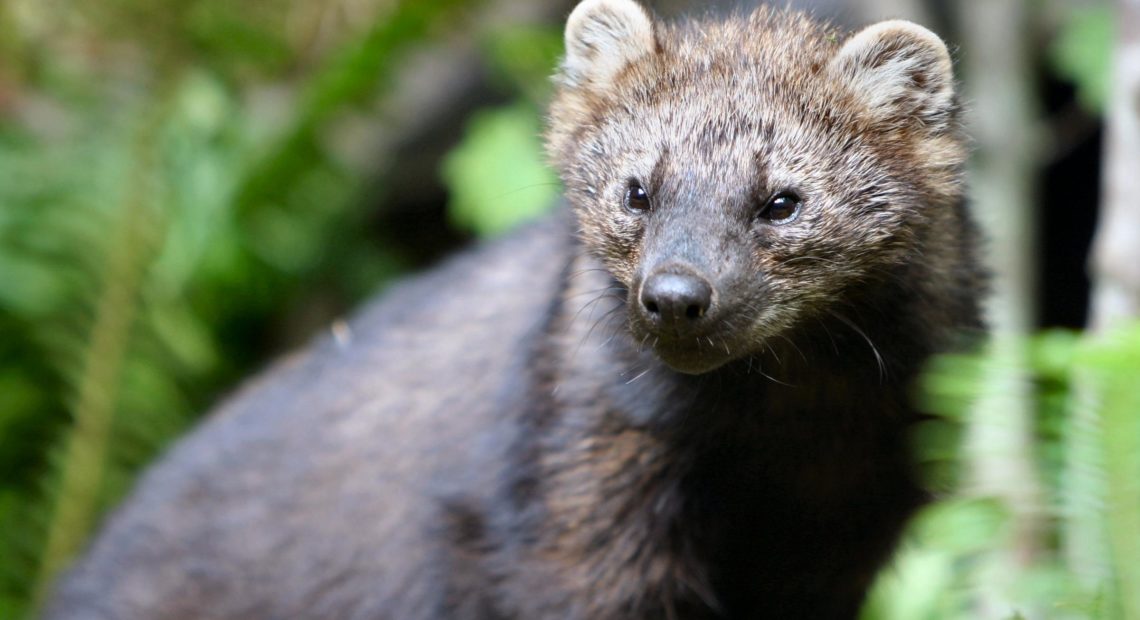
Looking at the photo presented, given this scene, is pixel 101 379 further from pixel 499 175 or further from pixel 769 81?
pixel 769 81

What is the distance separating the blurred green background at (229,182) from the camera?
7.86m

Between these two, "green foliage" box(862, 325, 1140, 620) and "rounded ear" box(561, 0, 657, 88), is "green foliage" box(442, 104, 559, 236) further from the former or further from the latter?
"green foliage" box(862, 325, 1140, 620)

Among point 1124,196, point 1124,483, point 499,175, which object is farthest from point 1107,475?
point 499,175

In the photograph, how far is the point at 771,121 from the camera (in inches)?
160

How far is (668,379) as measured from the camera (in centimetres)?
444

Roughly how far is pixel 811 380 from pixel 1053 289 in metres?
5.41

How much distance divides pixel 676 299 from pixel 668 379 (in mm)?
846

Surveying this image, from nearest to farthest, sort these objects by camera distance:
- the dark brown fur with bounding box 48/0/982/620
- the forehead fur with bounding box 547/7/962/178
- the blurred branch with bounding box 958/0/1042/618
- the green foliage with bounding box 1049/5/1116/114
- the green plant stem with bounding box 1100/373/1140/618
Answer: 1. the green plant stem with bounding box 1100/373/1140/618
2. the dark brown fur with bounding box 48/0/982/620
3. the forehead fur with bounding box 547/7/962/178
4. the blurred branch with bounding box 958/0/1042/618
5. the green foliage with bounding box 1049/5/1116/114

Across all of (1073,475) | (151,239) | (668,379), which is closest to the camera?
(1073,475)

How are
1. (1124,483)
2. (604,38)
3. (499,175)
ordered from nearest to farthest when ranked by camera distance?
(1124,483)
(604,38)
(499,175)

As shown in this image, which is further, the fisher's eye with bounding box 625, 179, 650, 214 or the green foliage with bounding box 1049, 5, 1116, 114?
the green foliage with bounding box 1049, 5, 1116, 114

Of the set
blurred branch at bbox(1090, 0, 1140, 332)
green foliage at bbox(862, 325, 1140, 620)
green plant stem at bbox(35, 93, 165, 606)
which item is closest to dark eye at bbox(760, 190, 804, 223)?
green foliage at bbox(862, 325, 1140, 620)

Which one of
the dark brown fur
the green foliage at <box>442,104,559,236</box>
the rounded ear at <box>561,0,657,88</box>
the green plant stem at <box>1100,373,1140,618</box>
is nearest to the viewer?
the green plant stem at <box>1100,373,1140,618</box>

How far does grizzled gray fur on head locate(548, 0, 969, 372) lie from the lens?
386cm
